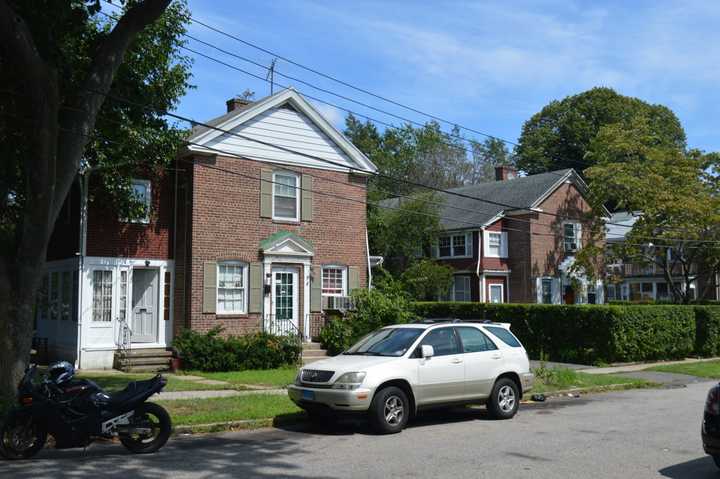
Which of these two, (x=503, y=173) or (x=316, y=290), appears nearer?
(x=316, y=290)

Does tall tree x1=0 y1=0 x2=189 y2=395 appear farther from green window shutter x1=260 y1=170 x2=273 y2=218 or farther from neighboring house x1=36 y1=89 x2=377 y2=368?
green window shutter x1=260 y1=170 x2=273 y2=218

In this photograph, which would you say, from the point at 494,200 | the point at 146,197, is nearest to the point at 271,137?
the point at 146,197

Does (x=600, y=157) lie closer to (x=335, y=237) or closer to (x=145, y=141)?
(x=335, y=237)

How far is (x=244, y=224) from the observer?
2202 centimetres

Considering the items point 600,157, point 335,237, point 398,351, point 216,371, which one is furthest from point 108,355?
point 600,157

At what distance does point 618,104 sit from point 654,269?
72.1 feet

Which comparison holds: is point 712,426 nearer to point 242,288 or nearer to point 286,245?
point 242,288

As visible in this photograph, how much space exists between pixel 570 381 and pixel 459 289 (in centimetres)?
2140

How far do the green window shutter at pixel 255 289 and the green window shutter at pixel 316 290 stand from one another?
1854 mm

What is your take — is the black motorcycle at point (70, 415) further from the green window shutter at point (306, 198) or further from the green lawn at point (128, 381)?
the green window shutter at point (306, 198)

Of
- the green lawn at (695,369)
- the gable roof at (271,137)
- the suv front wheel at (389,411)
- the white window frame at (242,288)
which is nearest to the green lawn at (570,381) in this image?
the green lawn at (695,369)

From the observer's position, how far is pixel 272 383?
16.6 m

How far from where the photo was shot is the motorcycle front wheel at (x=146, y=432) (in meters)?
9.13

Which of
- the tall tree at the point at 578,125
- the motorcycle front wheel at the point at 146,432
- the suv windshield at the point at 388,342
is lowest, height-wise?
the motorcycle front wheel at the point at 146,432
